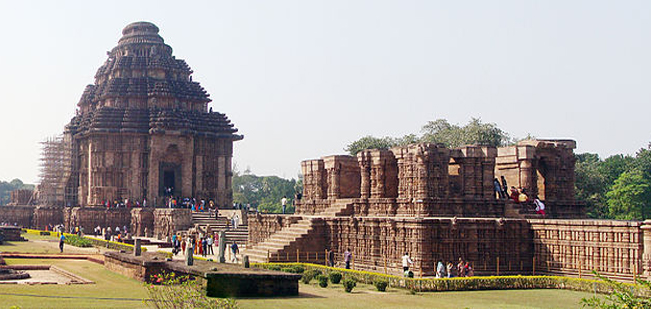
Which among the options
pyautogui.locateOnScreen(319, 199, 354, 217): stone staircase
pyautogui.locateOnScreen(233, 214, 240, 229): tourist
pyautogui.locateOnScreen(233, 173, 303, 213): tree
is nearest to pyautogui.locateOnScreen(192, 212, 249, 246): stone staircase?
pyautogui.locateOnScreen(233, 214, 240, 229): tourist

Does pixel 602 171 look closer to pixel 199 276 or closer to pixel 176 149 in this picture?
pixel 176 149

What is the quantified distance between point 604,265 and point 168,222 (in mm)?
30200

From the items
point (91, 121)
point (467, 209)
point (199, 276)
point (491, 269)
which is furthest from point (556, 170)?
point (91, 121)

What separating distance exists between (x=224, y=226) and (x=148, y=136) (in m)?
14.1

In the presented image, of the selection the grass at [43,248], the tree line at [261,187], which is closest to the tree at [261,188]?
the tree line at [261,187]

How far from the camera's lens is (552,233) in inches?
1013

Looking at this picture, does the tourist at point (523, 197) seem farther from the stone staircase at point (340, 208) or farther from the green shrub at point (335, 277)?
the green shrub at point (335, 277)

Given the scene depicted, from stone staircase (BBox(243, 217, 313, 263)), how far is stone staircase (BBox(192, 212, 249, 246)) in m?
8.87

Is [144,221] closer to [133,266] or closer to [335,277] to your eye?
[133,266]

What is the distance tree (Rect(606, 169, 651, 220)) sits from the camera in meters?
49.2

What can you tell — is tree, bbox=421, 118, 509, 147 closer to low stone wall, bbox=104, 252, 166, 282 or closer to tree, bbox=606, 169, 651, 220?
tree, bbox=606, 169, 651, 220

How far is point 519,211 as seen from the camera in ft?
95.9

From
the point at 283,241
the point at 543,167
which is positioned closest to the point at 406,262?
the point at 283,241

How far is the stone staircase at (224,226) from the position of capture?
4247 centimetres
